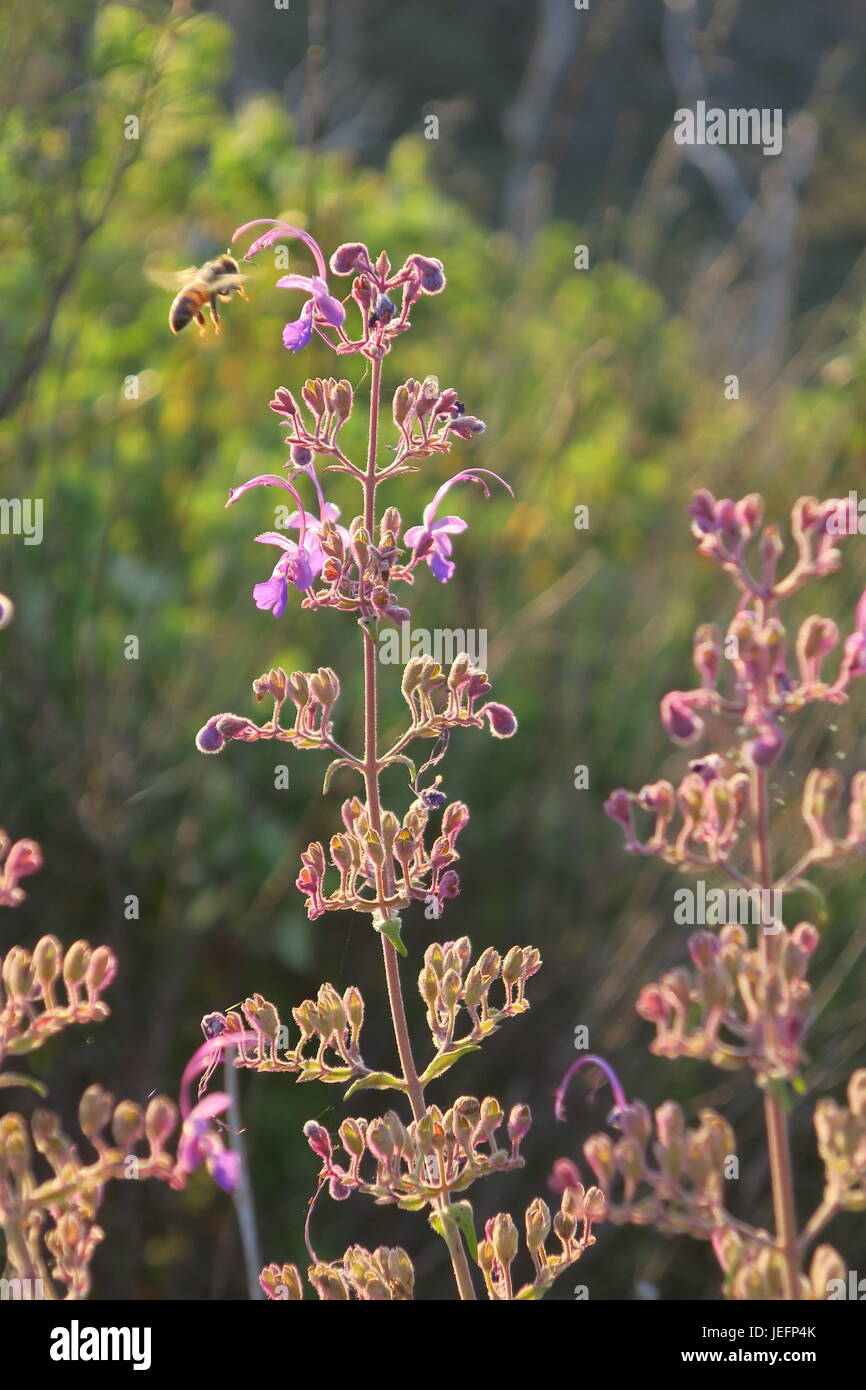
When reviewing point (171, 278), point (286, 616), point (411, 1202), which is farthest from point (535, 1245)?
point (286, 616)

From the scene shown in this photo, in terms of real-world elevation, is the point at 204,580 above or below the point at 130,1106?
above

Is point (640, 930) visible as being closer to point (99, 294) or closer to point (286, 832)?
point (286, 832)

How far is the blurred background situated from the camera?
8.42ft

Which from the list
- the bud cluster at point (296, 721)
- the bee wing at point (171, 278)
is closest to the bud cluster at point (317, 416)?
the bud cluster at point (296, 721)

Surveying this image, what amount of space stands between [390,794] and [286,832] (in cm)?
26

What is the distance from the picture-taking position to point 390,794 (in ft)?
9.97

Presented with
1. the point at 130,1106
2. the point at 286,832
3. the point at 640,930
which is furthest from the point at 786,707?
the point at 286,832

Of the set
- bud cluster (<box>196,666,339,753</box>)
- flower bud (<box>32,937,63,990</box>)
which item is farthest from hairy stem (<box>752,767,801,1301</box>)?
flower bud (<box>32,937,63,990</box>)

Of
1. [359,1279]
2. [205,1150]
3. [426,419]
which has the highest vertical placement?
[426,419]

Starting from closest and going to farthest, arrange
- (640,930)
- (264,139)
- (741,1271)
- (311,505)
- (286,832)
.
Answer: (741,1271) < (640,930) < (286,832) < (311,505) < (264,139)

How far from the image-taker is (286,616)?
286 cm

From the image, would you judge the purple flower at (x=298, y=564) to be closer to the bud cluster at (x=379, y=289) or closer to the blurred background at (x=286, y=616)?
the bud cluster at (x=379, y=289)

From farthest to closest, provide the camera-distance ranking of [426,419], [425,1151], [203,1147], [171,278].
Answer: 1. [171,278]
2. [426,419]
3. [425,1151]
4. [203,1147]

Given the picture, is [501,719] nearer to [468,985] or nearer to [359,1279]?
[468,985]
